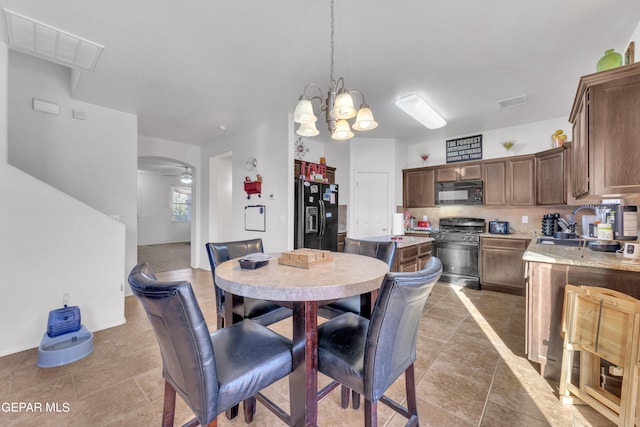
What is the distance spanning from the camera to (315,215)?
13.4 feet

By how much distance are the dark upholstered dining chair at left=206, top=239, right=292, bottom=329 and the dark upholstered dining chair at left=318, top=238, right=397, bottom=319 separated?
0.29m

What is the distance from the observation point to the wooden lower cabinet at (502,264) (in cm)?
369

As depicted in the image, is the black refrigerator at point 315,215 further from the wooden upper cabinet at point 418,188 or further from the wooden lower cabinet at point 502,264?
the wooden lower cabinet at point 502,264

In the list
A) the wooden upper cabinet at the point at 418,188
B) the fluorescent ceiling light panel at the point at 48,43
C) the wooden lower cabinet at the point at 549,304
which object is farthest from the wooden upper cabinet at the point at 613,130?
the fluorescent ceiling light panel at the point at 48,43

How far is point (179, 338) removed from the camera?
921 mm

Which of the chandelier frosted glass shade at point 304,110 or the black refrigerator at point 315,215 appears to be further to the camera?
the black refrigerator at point 315,215

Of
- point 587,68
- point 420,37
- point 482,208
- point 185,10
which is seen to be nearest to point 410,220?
point 482,208

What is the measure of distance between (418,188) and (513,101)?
202cm

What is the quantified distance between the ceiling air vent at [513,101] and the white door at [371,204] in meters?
2.06

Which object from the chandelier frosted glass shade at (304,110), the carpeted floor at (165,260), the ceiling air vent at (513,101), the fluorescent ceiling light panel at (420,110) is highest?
the ceiling air vent at (513,101)

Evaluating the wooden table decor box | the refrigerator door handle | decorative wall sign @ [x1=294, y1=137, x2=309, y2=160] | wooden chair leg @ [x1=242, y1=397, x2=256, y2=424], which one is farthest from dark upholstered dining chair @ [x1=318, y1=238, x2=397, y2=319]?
decorative wall sign @ [x1=294, y1=137, x2=309, y2=160]

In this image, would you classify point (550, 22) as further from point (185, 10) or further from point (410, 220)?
point (410, 220)

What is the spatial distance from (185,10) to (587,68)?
143 inches

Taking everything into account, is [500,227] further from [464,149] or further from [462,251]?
[464,149]
